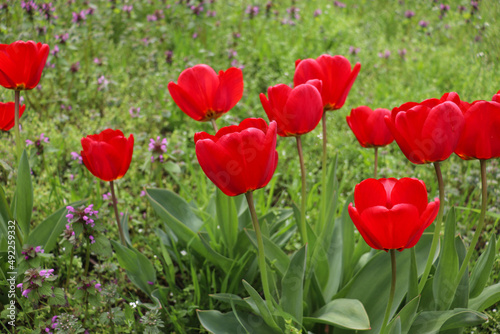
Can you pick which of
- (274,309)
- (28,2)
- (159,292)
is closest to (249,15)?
(28,2)

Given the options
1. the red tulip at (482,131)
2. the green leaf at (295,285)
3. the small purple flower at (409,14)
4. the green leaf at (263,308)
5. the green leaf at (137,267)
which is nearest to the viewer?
the red tulip at (482,131)

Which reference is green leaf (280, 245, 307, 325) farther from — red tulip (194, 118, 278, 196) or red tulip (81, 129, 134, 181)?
red tulip (81, 129, 134, 181)

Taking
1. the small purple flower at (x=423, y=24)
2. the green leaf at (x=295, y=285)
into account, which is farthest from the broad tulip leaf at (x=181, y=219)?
the small purple flower at (x=423, y=24)

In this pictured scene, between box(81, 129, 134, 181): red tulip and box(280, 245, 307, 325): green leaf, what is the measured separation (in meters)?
0.54

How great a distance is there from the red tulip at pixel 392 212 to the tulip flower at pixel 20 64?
1.03 metres

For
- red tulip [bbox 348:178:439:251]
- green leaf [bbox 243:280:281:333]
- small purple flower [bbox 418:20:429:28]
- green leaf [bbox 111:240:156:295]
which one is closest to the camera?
red tulip [bbox 348:178:439:251]

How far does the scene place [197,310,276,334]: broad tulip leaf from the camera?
1.27m

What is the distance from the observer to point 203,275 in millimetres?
1604

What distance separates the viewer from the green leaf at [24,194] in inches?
57.9

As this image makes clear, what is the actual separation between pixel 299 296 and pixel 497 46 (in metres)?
2.34

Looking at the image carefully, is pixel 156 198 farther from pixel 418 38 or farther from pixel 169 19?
pixel 418 38

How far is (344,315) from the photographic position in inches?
47.0

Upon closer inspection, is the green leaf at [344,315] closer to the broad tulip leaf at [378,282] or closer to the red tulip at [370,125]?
the broad tulip leaf at [378,282]

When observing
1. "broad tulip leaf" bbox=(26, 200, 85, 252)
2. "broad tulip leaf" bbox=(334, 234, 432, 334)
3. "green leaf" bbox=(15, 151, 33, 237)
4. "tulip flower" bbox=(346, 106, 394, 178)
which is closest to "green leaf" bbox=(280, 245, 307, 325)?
"broad tulip leaf" bbox=(334, 234, 432, 334)
